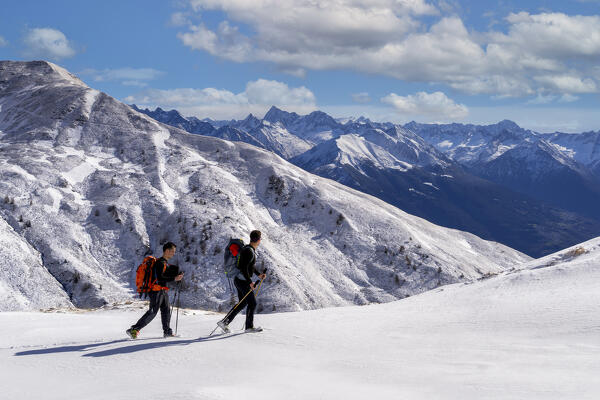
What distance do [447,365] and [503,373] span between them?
1138 millimetres

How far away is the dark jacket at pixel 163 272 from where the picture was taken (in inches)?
485

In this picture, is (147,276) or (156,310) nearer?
(147,276)

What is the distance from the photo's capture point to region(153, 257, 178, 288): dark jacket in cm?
1231

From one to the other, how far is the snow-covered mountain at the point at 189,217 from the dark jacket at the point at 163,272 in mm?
46203

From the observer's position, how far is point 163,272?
1238 centimetres

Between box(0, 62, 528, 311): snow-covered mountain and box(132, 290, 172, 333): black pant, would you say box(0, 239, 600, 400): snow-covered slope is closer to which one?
box(132, 290, 172, 333): black pant

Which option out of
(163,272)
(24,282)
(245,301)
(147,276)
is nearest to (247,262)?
(245,301)

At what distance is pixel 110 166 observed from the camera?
86.2 meters

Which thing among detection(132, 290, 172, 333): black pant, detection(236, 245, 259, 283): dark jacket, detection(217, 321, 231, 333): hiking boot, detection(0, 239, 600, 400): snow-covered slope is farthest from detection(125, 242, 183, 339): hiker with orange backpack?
detection(236, 245, 259, 283): dark jacket

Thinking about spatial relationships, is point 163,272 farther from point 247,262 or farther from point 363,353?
point 363,353

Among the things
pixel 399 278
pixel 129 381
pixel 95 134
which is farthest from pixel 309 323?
pixel 95 134

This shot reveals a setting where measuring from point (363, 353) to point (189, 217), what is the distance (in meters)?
63.9

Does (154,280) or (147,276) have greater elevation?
(147,276)

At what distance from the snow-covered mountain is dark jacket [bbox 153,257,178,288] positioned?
46.2 m
